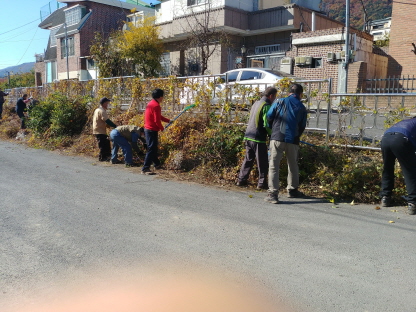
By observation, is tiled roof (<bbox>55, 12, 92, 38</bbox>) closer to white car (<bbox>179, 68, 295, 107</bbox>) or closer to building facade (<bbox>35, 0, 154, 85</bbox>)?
building facade (<bbox>35, 0, 154, 85</bbox>)

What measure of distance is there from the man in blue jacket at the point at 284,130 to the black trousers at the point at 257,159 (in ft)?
1.97

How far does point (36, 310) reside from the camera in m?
3.22

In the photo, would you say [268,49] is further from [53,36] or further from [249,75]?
[53,36]

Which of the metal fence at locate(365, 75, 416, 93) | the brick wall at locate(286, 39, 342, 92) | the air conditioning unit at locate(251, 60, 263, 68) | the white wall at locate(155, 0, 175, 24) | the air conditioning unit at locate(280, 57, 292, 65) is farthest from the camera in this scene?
the white wall at locate(155, 0, 175, 24)

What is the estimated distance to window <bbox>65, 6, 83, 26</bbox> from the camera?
1312 inches

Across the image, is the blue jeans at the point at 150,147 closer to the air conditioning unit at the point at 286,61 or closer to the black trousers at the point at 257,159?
the black trousers at the point at 257,159

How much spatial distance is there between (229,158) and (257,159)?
1.17 metres

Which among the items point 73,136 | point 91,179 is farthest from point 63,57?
point 91,179

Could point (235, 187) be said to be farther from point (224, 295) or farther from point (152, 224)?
point (224, 295)

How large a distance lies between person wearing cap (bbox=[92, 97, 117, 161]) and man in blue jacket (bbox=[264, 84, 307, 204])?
483 cm

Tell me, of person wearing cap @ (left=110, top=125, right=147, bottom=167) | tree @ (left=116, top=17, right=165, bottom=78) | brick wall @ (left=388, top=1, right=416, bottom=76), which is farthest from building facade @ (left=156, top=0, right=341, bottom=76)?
person wearing cap @ (left=110, top=125, right=147, bottom=167)

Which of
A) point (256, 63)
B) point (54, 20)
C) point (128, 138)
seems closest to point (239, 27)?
point (256, 63)

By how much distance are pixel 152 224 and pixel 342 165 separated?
365cm

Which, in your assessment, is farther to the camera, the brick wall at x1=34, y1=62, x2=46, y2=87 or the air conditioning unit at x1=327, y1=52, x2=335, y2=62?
the brick wall at x1=34, y1=62, x2=46, y2=87
